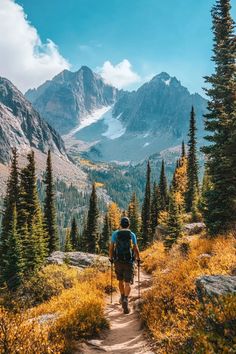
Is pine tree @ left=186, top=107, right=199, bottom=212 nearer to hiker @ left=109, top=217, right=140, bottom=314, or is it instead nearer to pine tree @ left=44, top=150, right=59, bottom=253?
pine tree @ left=44, top=150, right=59, bottom=253

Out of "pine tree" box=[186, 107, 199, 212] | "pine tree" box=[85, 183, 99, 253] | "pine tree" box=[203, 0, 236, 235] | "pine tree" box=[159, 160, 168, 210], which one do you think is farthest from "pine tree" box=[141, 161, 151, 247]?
"pine tree" box=[203, 0, 236, 235]

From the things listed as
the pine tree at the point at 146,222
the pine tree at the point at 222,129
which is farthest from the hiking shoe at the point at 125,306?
the pine tree at the point at 146,222

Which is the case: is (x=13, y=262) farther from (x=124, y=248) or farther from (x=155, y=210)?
(x=155, y=210)

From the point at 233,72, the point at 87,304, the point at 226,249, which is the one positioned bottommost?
the point at 87,304

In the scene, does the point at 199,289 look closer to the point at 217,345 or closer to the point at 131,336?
the point at 217,345

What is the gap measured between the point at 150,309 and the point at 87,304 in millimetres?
1836

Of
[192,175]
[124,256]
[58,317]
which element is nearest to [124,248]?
[124,256]

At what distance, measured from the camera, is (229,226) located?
61.1 feet

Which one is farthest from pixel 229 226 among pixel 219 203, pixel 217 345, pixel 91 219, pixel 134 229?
pixel 134 229

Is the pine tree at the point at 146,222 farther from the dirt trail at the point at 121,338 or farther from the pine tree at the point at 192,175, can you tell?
the dirt trail at the point at 121,338

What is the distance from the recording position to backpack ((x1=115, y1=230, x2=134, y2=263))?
11.5 m

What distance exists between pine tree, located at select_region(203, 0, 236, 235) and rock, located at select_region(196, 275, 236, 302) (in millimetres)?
11258

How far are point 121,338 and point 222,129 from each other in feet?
48.8

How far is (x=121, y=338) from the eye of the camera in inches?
372
